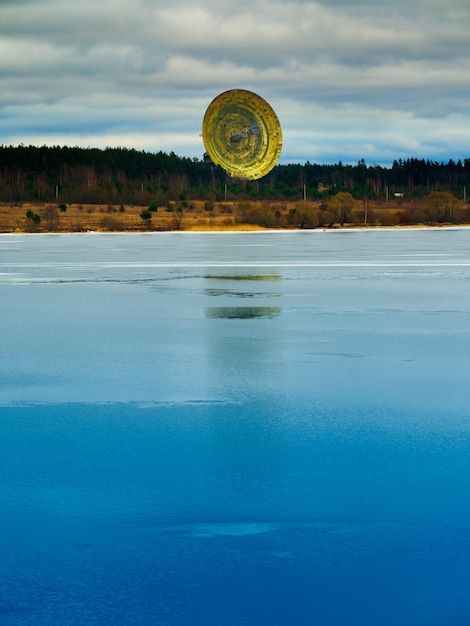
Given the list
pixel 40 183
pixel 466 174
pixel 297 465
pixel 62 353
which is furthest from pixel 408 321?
pixel 466 174

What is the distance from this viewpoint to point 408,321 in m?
12.2

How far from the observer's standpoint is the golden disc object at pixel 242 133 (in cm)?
9106

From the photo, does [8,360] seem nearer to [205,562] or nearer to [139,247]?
[205,562]

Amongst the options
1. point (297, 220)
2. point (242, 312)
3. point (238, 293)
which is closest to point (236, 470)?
point (242, 312)

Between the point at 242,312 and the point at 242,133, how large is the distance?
262 feet

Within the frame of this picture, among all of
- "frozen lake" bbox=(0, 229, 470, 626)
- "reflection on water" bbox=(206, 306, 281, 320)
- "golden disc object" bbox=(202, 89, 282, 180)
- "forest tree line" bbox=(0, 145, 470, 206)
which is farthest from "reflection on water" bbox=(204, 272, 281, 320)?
"forest tree line" bbox=(0, 145, 470, 206)

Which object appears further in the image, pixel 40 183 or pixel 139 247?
pixel 40 183

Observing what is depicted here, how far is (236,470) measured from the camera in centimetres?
550

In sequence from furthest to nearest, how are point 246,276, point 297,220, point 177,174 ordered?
point 177,174 < point 297,220 < point 246,276

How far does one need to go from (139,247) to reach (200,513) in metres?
29.0

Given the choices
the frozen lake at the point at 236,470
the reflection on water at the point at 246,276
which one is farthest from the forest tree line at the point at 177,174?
the frozen lake at the point at 236,470

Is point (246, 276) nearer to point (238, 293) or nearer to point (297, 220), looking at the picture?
point (238, 293)

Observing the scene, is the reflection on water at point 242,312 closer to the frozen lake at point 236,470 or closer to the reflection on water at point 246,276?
the frozen lake at point 236,470

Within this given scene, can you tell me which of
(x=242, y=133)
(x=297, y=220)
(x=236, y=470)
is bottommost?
(x=236, y=470)
